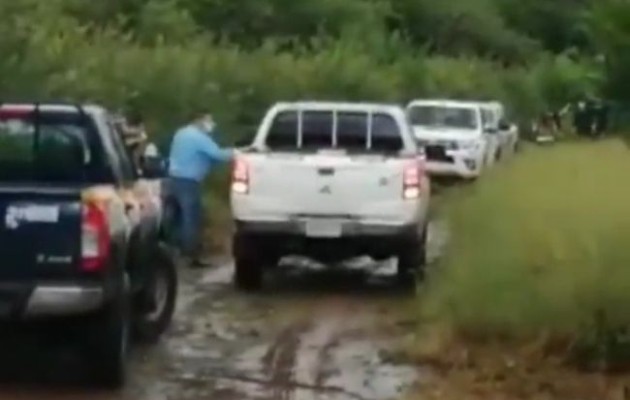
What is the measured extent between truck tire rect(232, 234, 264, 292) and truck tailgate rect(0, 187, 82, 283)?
631 centimetres

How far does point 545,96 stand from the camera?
6175 centimetres

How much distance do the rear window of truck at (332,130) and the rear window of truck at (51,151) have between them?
18.8ft

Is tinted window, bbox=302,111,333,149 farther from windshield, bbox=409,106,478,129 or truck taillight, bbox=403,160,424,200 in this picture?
windshield, bbox=409,106,478,129

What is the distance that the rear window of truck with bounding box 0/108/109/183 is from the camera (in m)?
13.7

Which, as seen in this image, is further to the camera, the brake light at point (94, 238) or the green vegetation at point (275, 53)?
the green vegetation at point (275, 53)

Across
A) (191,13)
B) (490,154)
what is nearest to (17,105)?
(490,154)

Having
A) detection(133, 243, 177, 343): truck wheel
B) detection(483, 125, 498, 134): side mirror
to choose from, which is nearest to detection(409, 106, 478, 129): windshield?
detection(483, 125, 498, 134): side mirror

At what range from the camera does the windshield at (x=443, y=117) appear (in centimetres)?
3603

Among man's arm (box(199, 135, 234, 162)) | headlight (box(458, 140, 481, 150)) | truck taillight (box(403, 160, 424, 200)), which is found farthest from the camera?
headlight (box(458, 140, 481, 150))

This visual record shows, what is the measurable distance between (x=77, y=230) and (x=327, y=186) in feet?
20.4

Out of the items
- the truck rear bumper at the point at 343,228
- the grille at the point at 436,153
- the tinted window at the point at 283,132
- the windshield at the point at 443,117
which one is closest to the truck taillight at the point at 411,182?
the truck rear bumper at the point at 343,228

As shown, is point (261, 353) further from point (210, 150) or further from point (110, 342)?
point (210, 150)

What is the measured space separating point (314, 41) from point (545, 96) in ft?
56.4

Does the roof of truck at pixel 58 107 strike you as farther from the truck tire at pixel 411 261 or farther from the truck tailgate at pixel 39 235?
the truck tire at pixel 411 261
